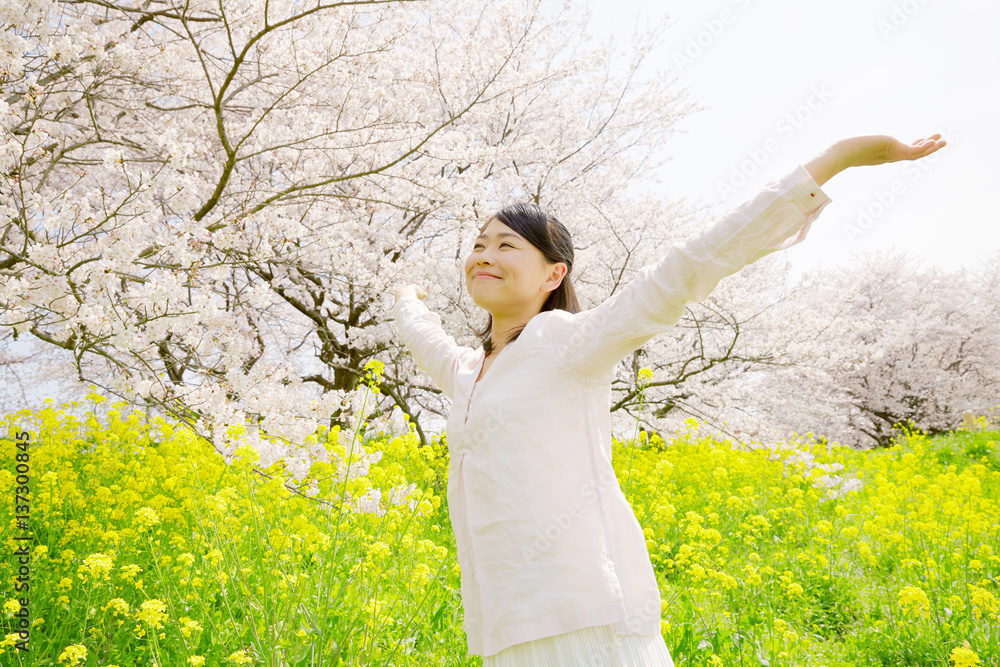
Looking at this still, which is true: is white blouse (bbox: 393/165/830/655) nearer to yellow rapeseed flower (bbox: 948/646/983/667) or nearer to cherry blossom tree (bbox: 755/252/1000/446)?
yellow rapeseed flower (bbox: 948/646/983/667)

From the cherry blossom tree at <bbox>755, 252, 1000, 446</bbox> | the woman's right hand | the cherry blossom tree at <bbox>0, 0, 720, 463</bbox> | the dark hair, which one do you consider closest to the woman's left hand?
the dark hair

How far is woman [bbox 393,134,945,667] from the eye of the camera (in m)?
1.12

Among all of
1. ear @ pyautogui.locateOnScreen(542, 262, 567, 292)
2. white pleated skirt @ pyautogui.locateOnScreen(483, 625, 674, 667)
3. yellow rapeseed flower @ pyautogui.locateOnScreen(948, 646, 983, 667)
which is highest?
ear @ pyautogui.locateOnScreen(542, 262, 567, 292)

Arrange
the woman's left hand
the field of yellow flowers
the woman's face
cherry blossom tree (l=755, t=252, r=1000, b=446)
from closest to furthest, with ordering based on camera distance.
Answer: the woman's left hand → the woman's face → the field of yellow flowers → cherry blossom tree (l=755, t=252, r=1000, b=446)

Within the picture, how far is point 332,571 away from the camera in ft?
5.78

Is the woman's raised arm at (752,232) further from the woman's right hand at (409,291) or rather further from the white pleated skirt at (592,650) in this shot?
the woman's right hand at (409,291)

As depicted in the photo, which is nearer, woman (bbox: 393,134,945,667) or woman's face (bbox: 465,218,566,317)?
woman (bbox: 393,134,945,667)

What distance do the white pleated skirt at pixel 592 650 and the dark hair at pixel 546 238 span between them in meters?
0.71

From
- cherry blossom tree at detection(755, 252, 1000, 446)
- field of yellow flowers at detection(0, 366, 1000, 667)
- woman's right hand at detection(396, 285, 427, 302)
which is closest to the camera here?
field of yellow flowers at detection(0, 366, 1000, 667)

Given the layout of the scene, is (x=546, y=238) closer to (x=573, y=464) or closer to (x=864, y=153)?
(x=573, y=464)

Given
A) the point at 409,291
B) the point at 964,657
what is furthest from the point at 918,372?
the point at 409,291

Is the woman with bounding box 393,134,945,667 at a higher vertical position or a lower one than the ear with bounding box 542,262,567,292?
lower

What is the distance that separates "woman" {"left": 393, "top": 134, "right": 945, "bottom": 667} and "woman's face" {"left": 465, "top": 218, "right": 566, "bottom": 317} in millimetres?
174

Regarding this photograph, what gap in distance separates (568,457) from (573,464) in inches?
0.7
